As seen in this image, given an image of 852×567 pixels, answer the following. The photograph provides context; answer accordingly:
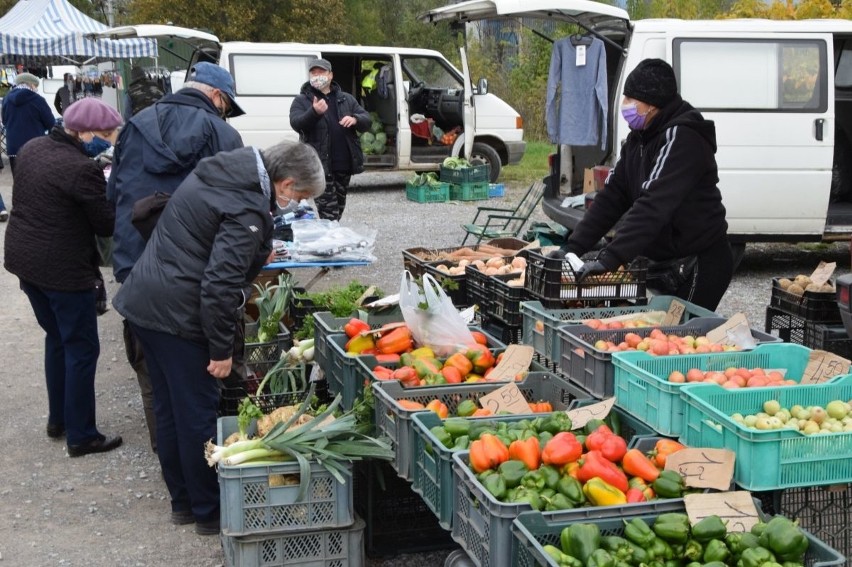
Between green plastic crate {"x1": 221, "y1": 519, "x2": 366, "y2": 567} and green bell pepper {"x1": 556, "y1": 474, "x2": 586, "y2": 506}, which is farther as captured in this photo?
green plastic crate {"x1": 221, "y1": 519, "x2": 366, "y2": 567}

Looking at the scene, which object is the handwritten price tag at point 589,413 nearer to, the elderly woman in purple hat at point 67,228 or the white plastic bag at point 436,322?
the white plastic bag at point 436,322

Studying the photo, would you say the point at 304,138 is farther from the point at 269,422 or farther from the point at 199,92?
the point at 269,422

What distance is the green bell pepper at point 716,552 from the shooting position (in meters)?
2.79

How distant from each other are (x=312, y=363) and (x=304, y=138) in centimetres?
493

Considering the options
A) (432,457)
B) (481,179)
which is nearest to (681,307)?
(432,457)

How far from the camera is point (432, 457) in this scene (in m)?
3.52

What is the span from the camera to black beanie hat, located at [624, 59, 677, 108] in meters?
4.93

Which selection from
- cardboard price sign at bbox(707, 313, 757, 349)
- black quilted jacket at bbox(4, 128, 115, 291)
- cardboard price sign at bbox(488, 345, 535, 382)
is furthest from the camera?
black quilted jacket at bbox(4, 128, 115, 291)

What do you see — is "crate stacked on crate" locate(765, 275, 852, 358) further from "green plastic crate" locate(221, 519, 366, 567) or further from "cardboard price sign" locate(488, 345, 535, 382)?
"green plastic crate" locate(221, 519, 366, 567)

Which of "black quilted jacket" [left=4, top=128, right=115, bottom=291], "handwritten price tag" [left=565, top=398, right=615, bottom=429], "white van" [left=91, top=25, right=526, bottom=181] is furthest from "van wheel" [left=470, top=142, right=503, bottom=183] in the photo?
"handwritten price tag" [left=565, top=398, right=615, bottom=429]

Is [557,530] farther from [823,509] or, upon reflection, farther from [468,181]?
[468,181]

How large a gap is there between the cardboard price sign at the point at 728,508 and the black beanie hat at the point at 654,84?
2491 mm

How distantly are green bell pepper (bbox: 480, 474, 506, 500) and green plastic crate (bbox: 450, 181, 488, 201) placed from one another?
12.6 m

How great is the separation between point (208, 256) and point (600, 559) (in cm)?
220
